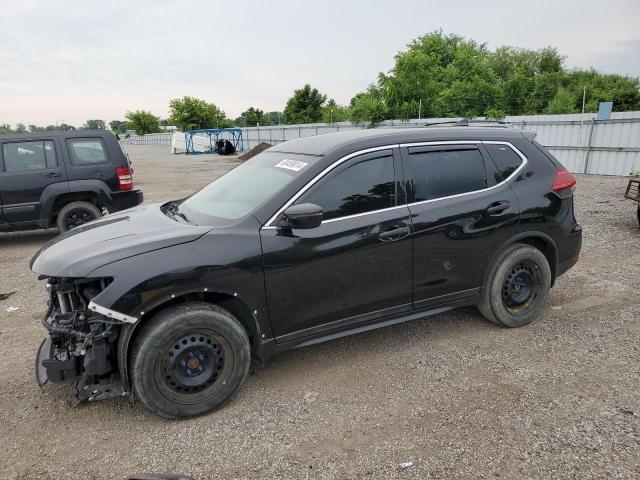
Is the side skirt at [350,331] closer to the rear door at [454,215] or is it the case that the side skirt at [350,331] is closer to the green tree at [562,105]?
the rear door at [454,215]

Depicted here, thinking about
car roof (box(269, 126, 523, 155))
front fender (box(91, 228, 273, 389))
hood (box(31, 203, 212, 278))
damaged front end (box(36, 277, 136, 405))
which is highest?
car roof (box(269, 126, 523, 155))

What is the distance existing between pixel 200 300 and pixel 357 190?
138cm

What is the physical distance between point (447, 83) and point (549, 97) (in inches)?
324

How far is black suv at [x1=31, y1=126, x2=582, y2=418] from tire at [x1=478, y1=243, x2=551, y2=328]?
0.04 feet

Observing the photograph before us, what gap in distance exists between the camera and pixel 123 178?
8.07 meters

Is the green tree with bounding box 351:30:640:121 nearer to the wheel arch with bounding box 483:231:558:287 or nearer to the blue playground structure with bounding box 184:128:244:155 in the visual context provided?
the blue playground structure with bounding box 184:128:244:155

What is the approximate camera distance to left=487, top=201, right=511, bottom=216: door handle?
3.82m

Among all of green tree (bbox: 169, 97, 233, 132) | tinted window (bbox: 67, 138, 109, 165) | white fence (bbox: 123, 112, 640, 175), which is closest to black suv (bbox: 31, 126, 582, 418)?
tinted window (bbox: 67, 138, 109, 165)

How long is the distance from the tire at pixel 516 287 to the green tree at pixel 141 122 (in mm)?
99816

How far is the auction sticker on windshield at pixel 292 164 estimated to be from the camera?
338 cm

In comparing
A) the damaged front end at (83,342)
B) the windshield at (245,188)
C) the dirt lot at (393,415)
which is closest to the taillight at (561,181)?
the dirt lot at (393,415)

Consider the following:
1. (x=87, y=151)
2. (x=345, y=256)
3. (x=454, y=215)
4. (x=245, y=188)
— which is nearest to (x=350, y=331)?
(x=345, y=256)

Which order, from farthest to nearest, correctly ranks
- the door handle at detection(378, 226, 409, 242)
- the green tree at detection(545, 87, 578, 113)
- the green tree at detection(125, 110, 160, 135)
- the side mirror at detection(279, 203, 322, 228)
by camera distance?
the green tree at detection(125, 110, 160, 135) < the green tree at detection(545, 87, 578, 113) < the door handle at detection(378, 226, 409, 242) < the side mirror at detection(279, 203, 322, 228)

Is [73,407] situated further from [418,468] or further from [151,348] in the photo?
[418,468]
